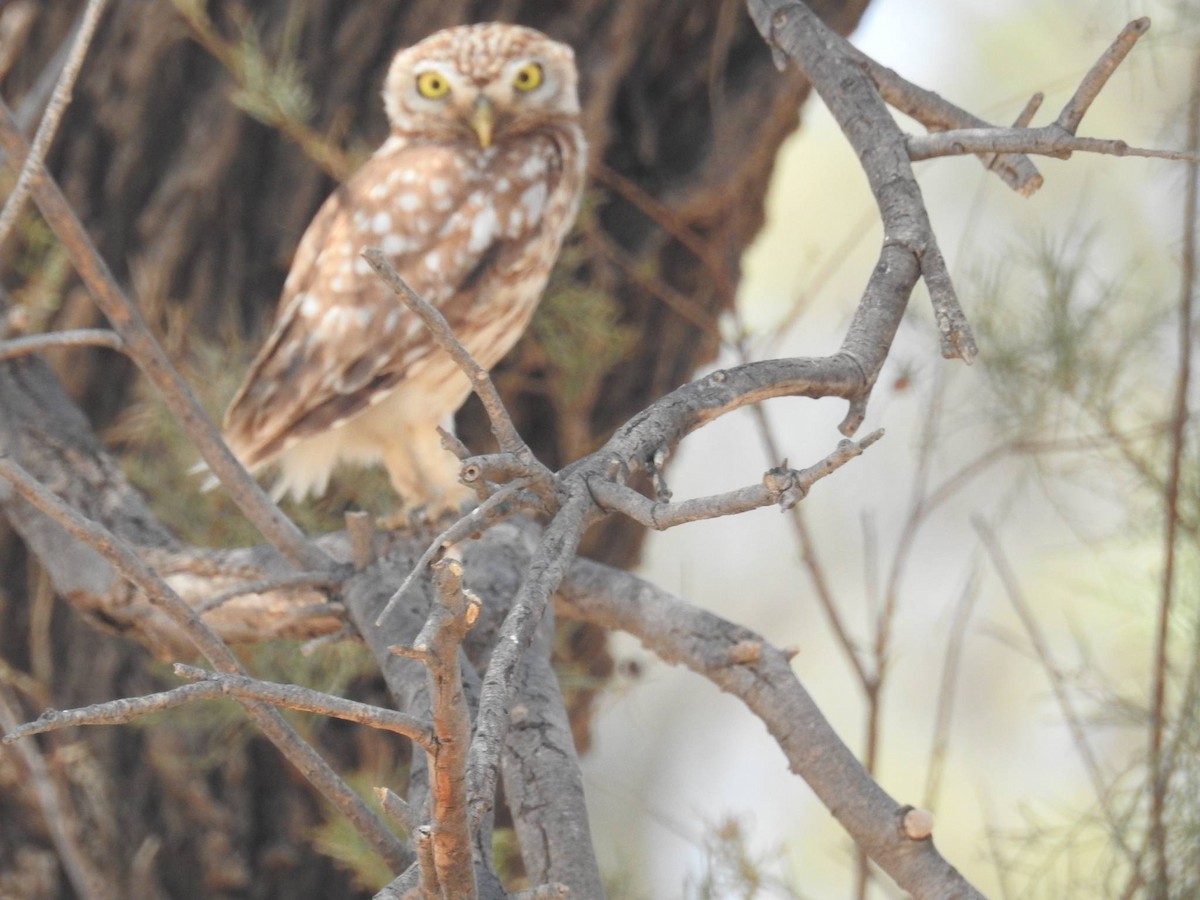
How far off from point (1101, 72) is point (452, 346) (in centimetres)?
68

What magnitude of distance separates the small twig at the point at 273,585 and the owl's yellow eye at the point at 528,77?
127 centimetres

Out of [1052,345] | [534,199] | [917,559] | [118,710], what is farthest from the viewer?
[917,559]

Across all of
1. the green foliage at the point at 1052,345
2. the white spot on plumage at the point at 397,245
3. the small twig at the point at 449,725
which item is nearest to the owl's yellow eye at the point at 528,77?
the white spot on plumage at the point at 397,245

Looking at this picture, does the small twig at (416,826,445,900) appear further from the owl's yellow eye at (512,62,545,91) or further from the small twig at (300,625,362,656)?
the owl's yellow eye at (512,62,545,91)

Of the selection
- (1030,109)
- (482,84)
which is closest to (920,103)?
(1030,109)

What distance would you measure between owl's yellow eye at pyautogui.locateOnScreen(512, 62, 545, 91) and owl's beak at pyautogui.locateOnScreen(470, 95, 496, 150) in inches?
2.9

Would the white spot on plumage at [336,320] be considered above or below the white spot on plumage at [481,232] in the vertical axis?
below

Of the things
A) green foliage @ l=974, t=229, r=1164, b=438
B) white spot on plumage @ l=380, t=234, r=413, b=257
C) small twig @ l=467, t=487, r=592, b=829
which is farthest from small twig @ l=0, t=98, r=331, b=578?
green foliage @ l=974, t=229, r=1164, b=438

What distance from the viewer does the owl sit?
2.79 meters

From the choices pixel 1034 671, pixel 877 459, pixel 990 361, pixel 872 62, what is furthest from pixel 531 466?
pixel 1034 671

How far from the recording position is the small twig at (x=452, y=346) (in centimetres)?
100

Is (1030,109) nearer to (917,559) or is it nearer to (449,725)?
(449,725)

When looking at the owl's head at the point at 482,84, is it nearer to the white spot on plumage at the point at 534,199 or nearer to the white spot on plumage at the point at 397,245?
the white spot on plumage at the point at 534,199

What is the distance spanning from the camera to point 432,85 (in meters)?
2.97
